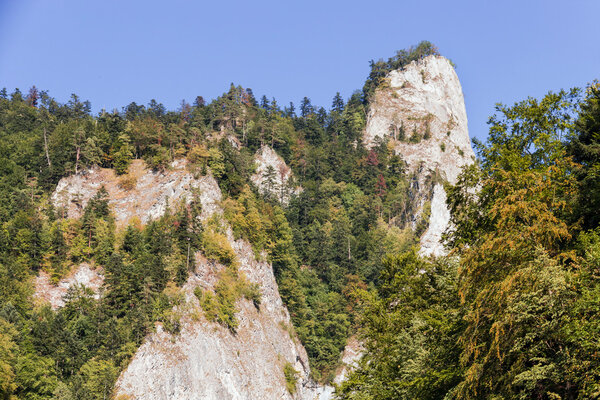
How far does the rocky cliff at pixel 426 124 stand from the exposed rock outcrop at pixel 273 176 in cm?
2441

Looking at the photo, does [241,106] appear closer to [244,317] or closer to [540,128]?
[244,317]

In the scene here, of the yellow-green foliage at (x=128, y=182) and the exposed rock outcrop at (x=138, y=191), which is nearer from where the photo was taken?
the exposed rock outcrop at (x=138, y=191)

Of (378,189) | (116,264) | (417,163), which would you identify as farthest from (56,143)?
(417,163)

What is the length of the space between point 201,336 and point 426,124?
289 ft

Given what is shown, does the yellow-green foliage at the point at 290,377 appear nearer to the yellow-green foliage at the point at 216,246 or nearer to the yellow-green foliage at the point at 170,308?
the yellow-green foliage at the point at 216,246

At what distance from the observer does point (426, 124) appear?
134 metres

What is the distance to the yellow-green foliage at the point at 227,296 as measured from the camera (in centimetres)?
6519

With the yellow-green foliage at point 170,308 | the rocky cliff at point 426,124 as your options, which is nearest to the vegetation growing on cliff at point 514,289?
the yellow-green foliage at point 170,308

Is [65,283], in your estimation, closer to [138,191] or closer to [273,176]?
[138,191]

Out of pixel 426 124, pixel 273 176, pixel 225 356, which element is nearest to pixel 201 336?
pixel 225 356

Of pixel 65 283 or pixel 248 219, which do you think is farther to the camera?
pixel 248 219

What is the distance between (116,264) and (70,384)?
14.9 metres

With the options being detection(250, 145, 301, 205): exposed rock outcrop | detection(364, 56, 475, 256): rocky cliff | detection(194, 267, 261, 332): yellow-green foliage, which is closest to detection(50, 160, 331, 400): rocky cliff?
detection(194, 267, 261, 332): yellow-green foliage

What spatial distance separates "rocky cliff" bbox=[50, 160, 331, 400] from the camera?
5788 centimetres
